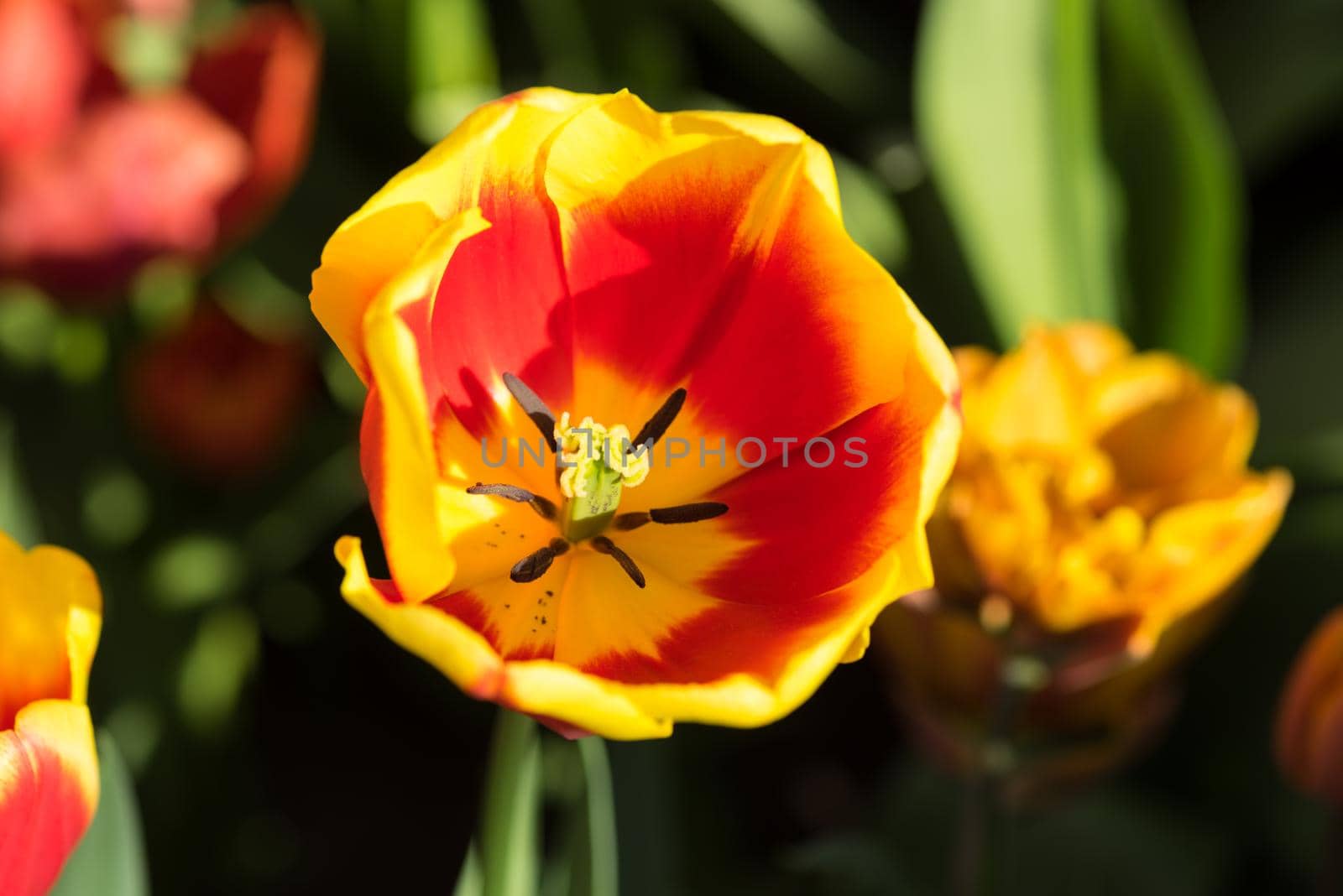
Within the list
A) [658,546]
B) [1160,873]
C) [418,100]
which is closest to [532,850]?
[658,546]

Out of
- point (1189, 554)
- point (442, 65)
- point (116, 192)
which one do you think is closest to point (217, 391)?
point (116, 192)

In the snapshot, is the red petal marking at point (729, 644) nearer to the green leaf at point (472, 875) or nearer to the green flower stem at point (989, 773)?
the green leaf at point (472, 875)

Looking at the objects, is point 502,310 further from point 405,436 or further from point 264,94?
point 264,94

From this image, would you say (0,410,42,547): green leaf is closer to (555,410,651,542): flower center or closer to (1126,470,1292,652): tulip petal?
(555,410,651,542): flower center

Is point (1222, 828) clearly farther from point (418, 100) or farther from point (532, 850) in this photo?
point (418, 100)

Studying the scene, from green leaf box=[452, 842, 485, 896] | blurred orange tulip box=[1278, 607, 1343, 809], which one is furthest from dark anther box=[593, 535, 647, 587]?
blurred orange tulip box=[1278, 607, 1343, 809]
